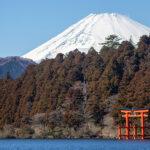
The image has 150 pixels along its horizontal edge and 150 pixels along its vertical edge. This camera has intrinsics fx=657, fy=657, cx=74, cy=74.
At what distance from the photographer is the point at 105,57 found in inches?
4055

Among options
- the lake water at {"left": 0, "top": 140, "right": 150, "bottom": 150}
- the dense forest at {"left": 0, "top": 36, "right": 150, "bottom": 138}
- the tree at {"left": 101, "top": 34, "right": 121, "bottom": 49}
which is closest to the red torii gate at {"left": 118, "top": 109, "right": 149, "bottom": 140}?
the dense forest at {"left": 0, "top": 36, "right": 150, "bottom": 138}

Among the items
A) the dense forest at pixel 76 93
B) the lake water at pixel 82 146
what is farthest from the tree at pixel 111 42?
the lake water at pixel 82 146

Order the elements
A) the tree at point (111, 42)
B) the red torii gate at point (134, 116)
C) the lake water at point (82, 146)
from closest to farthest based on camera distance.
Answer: the lake water at point (82, 146)
the red torii gate at point (134, 116)
the tree at point (111, 42)

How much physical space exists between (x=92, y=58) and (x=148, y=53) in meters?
9.01

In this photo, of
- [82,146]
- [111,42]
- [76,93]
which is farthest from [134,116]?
[111,42]

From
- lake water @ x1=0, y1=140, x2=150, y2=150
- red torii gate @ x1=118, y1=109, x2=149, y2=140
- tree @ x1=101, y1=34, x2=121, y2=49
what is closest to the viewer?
lake water @ x1=0, y1=140, x2=150, y2=150

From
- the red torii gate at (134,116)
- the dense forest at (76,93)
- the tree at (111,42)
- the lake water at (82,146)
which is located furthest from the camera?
the tree at (111,42)

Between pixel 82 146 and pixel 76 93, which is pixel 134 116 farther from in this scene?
pixel 82 146

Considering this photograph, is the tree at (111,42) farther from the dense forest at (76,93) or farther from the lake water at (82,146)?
the lake water at (82,146)

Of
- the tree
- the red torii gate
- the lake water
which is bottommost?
the lake water

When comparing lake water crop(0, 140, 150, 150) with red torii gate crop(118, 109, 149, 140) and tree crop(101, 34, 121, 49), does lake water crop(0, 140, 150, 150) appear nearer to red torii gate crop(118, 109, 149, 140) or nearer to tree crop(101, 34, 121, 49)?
red torii gate crop(118, 109, 149, 140)

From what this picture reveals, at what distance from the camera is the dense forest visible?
292 ft

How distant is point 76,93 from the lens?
95562 millimetres

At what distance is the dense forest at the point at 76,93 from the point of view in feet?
292
